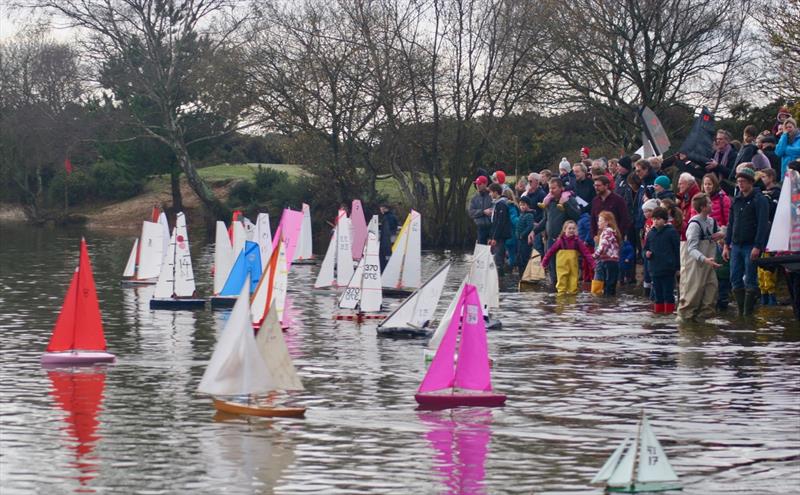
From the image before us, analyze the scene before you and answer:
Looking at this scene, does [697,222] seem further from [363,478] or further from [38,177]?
[38,177]

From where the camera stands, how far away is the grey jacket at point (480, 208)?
90.0ft

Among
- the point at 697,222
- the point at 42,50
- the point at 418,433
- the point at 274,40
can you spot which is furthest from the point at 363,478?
the point at 42,50

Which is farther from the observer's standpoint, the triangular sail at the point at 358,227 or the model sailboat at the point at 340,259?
the triangular sail at the point at 358,227

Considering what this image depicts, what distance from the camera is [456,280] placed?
27.8m

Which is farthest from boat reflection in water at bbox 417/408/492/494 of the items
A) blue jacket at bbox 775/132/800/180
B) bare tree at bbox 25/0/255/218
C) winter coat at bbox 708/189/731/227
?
bare tree at bbox 25/0/255/218

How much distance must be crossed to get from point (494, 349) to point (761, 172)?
4456 millimetres

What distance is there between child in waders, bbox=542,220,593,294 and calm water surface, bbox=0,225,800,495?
3.77 meters

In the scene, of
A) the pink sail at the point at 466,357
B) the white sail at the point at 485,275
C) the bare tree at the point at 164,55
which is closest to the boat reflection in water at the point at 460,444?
the pink sail at the point at 466,357

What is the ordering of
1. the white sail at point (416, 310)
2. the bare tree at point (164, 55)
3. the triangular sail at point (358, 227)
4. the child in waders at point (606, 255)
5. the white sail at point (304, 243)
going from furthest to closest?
1. the bare tree at point (164, 55)
2. the white sail at point (304, 243)
3. the triangular sail at point (358, 227)
4. the child in waders at point (606, 255)
5. the white sail at point (416, 310)

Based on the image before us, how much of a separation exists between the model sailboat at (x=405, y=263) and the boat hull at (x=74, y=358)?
24.8 ft

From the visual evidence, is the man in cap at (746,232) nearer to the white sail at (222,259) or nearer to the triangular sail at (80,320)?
the triangular sail at (80,320)

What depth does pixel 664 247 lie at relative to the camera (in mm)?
18547

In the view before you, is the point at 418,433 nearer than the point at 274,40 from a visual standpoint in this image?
Yes

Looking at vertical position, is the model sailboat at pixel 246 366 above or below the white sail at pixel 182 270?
below
